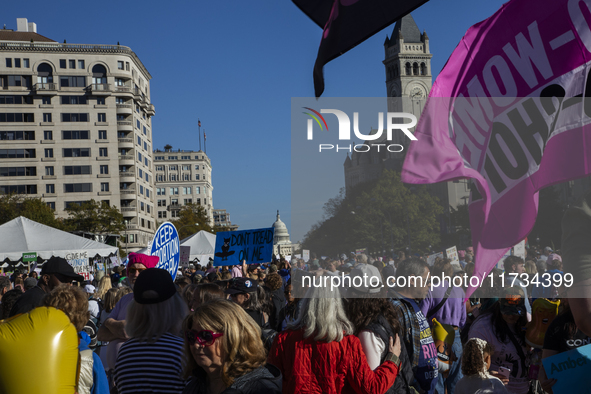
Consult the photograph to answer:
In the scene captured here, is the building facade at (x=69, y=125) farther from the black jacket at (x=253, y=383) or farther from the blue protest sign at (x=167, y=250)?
the black jacket at (x=253, y=383)

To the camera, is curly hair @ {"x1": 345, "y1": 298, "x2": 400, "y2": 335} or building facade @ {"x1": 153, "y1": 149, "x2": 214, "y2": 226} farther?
building facade @ {"x1": 153, "y1": 149, "x2": 214, "y2": 226}

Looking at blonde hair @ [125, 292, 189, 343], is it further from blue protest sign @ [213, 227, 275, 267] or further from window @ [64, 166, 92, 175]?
window @ [64, 166, 92, 175]

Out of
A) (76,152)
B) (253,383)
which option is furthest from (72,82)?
(253,383)

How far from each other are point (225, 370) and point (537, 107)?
5.92 feet

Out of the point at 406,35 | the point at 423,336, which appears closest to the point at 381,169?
the point at 423,336

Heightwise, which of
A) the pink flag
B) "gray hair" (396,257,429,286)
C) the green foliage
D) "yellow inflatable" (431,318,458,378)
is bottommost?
"yellow inflatable" (431,318,458,378)

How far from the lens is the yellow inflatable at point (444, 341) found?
229 inches

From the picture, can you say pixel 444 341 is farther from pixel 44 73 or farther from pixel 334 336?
pixel 44 73

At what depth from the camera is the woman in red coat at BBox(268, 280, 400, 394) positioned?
11.6ft

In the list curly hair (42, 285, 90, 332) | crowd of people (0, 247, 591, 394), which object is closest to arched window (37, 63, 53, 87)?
crowd of people (0, 247, 591, 394)

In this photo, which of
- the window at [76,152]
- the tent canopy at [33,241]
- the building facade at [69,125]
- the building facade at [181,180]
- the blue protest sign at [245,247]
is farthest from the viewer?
the building facade at [181,180]

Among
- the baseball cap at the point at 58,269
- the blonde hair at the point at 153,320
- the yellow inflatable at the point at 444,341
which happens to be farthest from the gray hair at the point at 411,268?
the baseball cap at the point at 58,269

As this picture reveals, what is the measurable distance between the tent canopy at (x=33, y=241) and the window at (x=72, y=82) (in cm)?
6965

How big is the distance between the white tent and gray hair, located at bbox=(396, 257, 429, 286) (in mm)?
26857
